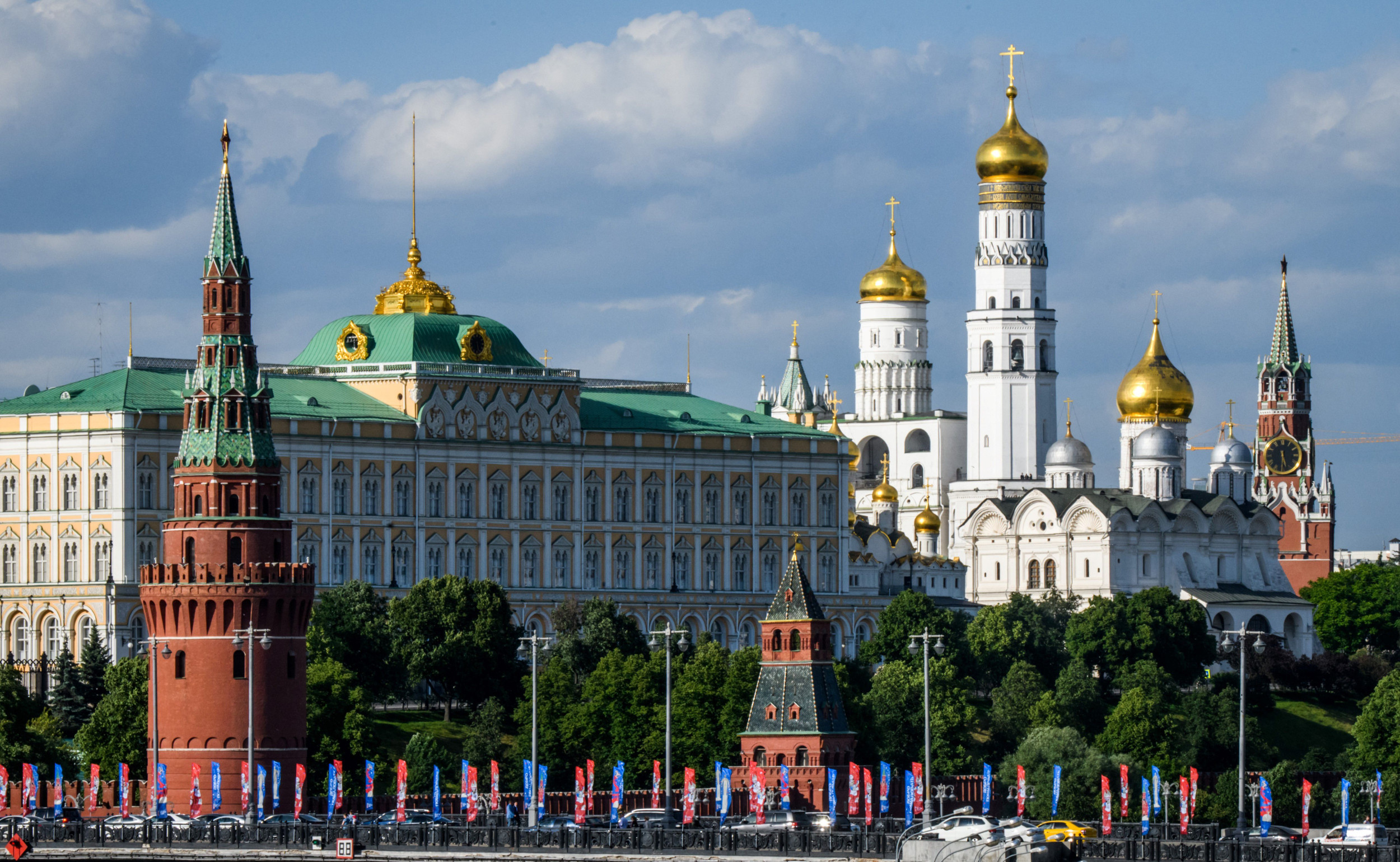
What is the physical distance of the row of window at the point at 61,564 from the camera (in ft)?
637

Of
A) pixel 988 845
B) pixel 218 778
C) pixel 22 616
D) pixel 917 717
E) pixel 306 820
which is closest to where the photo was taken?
pixel 988 845

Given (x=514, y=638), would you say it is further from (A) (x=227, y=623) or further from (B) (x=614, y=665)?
(A) (x=227, y=623)

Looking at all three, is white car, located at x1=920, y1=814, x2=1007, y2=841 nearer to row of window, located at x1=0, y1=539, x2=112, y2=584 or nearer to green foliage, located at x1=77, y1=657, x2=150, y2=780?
green foliage, located at x1=77, y1=657, x2=150, y2=780

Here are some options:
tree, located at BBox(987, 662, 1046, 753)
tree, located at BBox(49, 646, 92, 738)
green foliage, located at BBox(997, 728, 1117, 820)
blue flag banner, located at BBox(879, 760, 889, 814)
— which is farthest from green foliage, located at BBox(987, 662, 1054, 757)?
tree, located at BBox(49, 646, 92, 738)

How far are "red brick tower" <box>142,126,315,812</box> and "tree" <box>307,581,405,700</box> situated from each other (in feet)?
66.0

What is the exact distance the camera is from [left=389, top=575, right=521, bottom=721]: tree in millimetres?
181750

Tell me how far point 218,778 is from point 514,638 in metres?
41.7

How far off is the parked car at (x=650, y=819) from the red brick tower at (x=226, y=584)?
1439cm

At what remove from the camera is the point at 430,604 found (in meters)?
185

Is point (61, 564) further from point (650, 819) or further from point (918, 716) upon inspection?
point (650, 819)

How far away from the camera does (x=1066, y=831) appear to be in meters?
125

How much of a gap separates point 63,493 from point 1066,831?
83.5 meters

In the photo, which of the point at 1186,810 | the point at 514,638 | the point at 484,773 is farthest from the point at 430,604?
the point at 1186,810

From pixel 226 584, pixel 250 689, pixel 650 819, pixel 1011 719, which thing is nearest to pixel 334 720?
pixel 226 584
